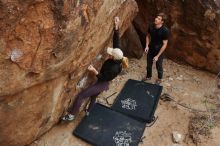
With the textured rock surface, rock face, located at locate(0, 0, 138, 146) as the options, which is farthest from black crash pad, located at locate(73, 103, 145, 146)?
the textured rock surface

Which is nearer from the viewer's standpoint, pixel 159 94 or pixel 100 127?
pixel 100 127

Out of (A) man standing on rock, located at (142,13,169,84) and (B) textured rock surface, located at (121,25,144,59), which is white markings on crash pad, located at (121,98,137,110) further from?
(B) textured rock surface, located at (121,25,144,59)

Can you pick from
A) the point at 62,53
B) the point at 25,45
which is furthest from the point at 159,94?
the point at 25,45

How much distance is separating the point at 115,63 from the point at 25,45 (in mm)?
1571

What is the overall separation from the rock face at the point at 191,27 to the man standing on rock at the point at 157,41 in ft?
3.22

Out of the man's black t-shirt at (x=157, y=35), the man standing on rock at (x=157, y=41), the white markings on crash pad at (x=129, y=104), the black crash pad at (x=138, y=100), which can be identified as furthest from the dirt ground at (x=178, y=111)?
the man's black t-shirt at (x=157, y=35)

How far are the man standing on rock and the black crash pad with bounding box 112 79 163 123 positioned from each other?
0.34 meters

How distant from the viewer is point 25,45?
4102mm

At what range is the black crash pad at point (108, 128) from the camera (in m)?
5.44

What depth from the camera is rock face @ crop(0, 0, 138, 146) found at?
3.97 m

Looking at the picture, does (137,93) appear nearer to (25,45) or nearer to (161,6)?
(161,6)

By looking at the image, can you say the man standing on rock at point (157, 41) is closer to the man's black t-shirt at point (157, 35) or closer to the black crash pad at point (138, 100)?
the man's black t-shirt at point (157, 35)

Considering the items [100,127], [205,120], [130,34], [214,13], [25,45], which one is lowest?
[100,127]

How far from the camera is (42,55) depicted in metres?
4.30
